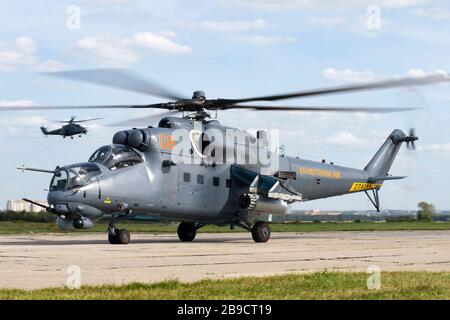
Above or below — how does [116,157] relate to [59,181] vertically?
above

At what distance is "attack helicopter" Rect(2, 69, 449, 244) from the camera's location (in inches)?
976

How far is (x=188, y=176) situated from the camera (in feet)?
92.1

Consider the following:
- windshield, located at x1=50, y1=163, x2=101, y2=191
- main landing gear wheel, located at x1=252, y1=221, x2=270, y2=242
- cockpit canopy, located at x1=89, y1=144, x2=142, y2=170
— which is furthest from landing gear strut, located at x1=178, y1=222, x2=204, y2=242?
windshield, located at x1=50, y1=163, x2=101, y2=191

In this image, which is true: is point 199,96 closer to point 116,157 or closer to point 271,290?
point 116,157

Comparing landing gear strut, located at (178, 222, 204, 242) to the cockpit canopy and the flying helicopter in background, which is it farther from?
the flying helicopter in background

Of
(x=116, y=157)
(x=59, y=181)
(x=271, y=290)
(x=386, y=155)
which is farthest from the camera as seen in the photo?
(x=386, y=155)

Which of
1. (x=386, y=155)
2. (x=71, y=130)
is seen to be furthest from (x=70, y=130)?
(x=386, y=155)

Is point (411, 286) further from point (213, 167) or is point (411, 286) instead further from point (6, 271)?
point (213, 167)

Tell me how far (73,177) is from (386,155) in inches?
758

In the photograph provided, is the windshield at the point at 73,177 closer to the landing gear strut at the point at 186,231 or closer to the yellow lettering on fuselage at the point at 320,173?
the landing gear strut at the point at 186,231

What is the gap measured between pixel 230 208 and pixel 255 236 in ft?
5.19

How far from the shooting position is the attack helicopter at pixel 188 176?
24.8 m

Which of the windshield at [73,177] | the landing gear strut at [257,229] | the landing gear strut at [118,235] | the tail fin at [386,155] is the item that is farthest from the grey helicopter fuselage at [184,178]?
the tail fin at [386,155]
